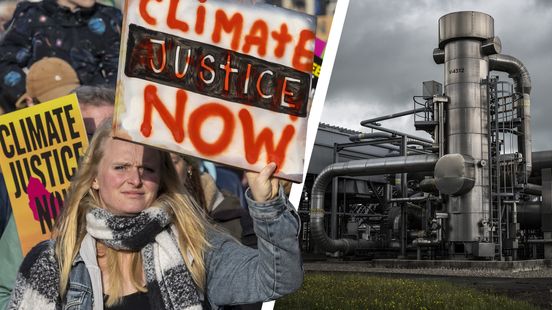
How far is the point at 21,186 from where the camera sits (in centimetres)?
275

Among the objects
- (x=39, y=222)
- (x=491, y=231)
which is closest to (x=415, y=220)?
(x=491, y=231)

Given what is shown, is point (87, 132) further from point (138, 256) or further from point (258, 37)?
point (258, 37)

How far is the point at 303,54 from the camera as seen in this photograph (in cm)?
202

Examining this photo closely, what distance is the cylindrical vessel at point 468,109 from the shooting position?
19203 millimetres

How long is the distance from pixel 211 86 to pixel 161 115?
19 cm

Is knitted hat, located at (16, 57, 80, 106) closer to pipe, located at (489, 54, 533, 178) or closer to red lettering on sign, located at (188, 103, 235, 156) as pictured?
red lettering on sign, located at (188, 103, 235, 156)

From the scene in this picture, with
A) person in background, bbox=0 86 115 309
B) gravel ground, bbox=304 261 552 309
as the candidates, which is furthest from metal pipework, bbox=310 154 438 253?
person in background, bbox=0 86 115 309

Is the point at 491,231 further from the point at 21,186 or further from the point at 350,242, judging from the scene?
the point at 21,186

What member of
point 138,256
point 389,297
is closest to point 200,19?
point 138,256

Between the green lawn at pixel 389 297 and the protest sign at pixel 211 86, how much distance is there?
21.1 ft

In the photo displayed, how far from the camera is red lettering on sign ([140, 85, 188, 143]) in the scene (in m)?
1.91

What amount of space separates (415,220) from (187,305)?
2288 centimetres

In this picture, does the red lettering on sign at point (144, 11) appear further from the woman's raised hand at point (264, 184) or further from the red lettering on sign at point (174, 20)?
the woman's raised hand at point (264, 184)

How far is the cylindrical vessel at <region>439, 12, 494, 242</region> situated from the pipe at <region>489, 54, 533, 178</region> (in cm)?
77
